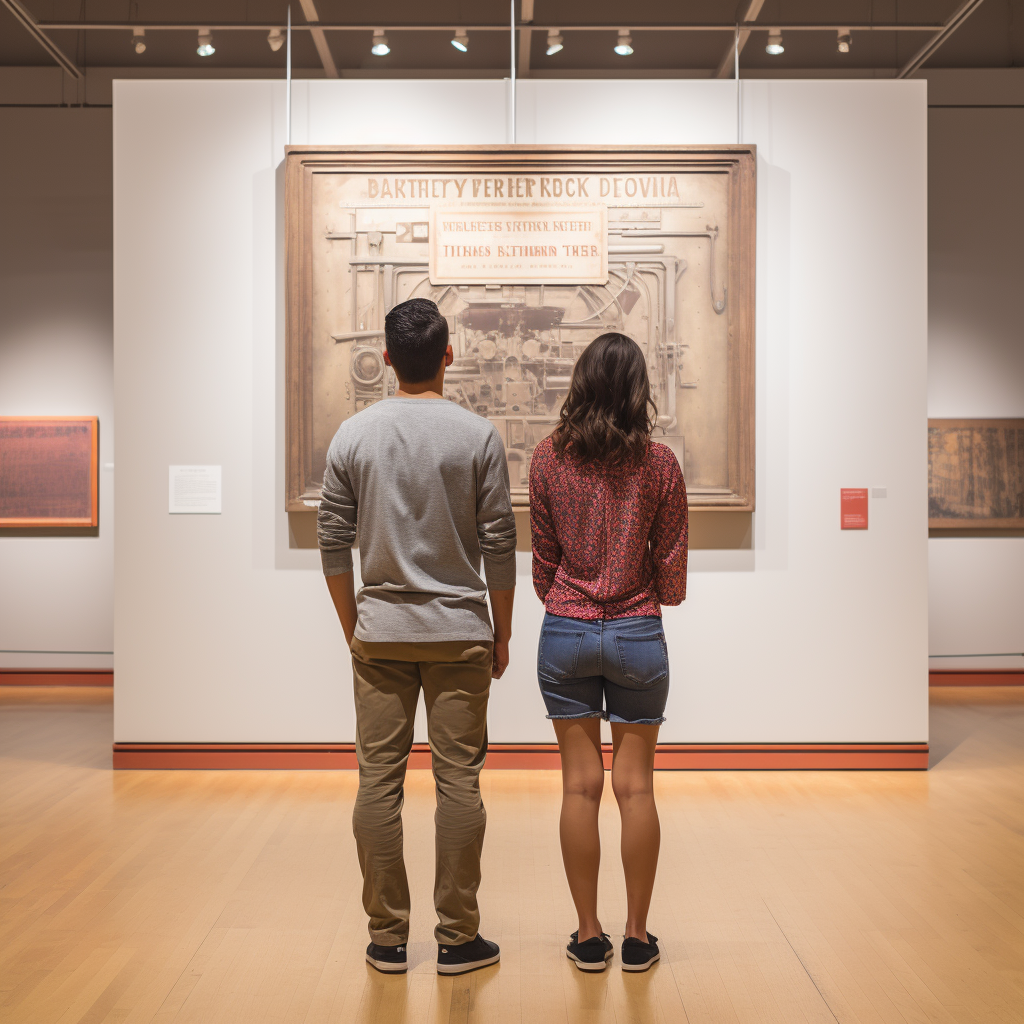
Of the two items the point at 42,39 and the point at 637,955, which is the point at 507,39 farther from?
the point at 637,955

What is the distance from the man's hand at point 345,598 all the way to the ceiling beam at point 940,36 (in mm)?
5389

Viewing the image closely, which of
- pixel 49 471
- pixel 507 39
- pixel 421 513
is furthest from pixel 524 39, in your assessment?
pixel 421 513

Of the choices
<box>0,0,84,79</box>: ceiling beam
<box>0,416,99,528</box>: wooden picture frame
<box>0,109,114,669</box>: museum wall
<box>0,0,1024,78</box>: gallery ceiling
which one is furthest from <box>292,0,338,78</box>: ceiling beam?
<box>0,416,99,528</box>: wooden picture frame

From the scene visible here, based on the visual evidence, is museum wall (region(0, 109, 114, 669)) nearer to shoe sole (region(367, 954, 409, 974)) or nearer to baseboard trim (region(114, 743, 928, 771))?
baseboard trim (region(114, 743, 928, 771))

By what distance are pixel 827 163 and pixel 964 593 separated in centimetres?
385

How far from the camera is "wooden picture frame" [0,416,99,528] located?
283 inches

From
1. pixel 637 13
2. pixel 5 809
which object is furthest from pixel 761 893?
pixel 637 13

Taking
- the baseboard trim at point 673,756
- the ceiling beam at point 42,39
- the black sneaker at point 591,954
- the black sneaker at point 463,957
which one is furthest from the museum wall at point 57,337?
the black sneaker at point 591,954

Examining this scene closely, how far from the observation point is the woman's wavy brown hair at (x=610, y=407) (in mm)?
2502

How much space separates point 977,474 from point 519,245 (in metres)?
4.40

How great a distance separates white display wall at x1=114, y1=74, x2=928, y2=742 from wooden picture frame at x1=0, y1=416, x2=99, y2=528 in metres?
2.69

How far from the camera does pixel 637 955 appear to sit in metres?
2.62

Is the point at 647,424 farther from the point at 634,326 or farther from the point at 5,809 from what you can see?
the point at 5,809

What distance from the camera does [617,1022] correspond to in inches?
92.7
